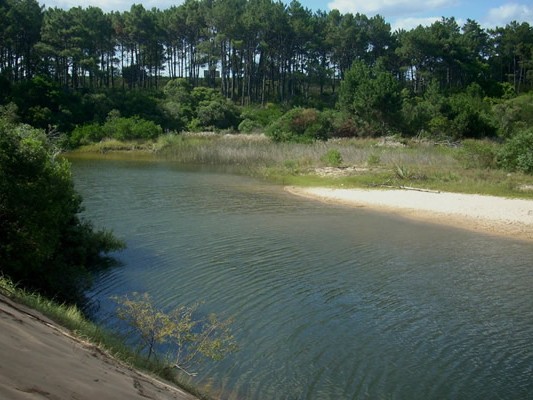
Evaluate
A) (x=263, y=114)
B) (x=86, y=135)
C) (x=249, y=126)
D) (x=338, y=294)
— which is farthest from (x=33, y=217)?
(x=263, y=114)

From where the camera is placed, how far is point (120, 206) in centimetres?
2333

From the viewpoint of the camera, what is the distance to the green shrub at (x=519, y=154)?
3052cm

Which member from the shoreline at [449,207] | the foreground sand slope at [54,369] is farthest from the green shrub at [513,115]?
the foreground sand slope at [54,369]

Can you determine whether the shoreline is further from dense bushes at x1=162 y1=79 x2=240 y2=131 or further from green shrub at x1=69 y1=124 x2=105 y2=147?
dense bushes at x1=162 y1=79 x2=240 y2=131

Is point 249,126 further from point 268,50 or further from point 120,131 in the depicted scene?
point 268,50

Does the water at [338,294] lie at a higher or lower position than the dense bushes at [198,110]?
lower

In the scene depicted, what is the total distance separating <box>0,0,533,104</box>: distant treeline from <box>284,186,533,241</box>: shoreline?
5524 cm

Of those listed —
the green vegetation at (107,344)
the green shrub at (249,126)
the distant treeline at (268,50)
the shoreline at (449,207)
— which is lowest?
the shoreline at (449,207)

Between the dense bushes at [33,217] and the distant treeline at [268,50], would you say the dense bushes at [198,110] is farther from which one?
the dense bushes at [33,217]

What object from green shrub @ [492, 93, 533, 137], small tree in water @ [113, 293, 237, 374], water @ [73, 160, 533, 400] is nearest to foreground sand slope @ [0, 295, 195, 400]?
small tree in water @ [113, 293, 237, 374]

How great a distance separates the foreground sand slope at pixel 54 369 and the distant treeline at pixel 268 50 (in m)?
73.3

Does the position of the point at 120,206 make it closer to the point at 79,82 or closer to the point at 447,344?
the point at 447,344

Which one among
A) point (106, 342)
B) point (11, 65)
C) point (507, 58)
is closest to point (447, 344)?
point (106, 342)

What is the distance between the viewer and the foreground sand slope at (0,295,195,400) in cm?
361
